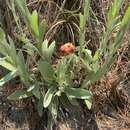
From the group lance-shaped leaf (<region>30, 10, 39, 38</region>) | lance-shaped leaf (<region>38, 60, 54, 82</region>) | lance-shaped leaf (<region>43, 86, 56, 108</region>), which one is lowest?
lance-shaped leaf (<region>43, 86, 56, 108</region>)

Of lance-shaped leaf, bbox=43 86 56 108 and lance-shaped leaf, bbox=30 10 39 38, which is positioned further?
lance-shaped leaf, bbox=43 86 56 108

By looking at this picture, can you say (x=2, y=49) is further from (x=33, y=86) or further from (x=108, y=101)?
(x=108, y=101)

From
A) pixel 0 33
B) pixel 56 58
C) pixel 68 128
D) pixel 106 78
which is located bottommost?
pixel 68 128

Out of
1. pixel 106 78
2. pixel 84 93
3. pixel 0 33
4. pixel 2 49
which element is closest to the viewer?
pixel 0 33

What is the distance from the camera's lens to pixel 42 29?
1.22m

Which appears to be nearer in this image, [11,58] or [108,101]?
[11,58]

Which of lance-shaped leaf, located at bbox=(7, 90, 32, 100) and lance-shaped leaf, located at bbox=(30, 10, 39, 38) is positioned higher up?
lance-shaped leaf, located at bbox=(30, 10, 39, 38)

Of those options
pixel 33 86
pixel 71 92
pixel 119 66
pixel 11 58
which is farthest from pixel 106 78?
pixel 11 58

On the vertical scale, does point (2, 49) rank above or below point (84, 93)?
above

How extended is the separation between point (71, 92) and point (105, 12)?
402 millimetres

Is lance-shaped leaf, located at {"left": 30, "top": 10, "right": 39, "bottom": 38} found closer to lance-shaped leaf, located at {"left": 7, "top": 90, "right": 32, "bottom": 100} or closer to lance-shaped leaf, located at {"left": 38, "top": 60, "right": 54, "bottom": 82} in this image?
lance-shaped leaf, located at {"left": 38, "top": 60, "right": 54, "bottom": 82}

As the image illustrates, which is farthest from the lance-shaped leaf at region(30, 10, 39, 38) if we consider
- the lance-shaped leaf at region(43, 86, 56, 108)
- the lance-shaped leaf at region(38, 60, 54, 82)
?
the lance-shaped leaf at region(43, 86, 56, 108)

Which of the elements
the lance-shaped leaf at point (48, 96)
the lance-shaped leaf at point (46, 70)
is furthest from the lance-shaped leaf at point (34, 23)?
the lance-shaped leaf at point (48, 96)

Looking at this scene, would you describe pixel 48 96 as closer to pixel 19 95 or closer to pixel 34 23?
pixel 19 95
